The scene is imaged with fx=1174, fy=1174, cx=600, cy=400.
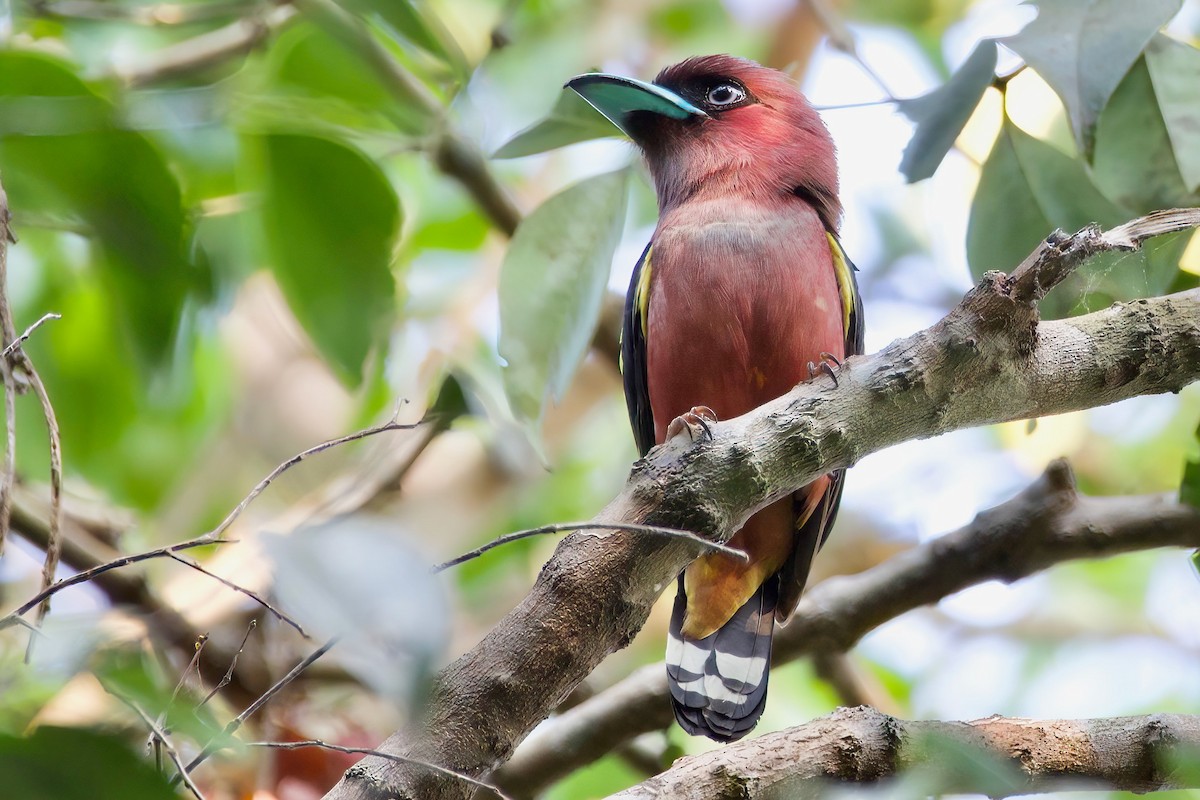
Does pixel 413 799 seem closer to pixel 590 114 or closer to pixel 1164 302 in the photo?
pixel 1164 302

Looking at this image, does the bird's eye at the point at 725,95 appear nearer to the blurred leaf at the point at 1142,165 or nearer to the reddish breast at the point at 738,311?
the reddish breast at the point at 738,311

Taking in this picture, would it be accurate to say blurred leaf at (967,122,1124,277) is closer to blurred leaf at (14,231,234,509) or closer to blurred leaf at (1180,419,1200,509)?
blurred leaf at (1180,419,1200,509)

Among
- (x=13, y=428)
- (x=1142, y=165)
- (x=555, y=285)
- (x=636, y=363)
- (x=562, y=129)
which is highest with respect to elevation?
(x=562, y=129)

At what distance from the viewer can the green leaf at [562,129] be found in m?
3.14

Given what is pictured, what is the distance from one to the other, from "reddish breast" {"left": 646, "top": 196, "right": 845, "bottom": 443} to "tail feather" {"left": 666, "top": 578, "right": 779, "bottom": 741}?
22.1 inches

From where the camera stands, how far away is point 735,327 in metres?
3.13

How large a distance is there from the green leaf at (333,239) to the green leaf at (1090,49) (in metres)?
1.42

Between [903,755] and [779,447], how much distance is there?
63 cm

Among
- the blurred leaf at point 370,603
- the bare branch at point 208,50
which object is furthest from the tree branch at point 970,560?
the bare branch at point 208,50

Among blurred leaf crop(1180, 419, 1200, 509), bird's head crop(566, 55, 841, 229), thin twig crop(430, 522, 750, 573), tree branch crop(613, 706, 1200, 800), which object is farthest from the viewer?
bird's head crop(566, 55, 841, 229)

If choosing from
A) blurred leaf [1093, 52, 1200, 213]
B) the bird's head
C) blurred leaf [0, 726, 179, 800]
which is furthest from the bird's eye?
blurred leaf [0, 726, 179, 800]

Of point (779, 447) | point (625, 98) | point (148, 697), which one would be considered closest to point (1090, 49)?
point (779, 447)

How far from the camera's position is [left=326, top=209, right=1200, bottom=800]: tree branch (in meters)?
1.79

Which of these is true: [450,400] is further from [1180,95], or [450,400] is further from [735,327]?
[1180,95]
